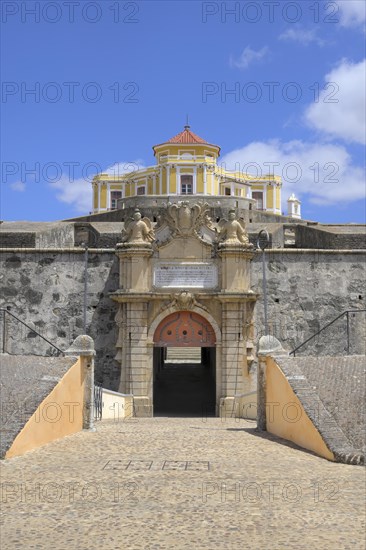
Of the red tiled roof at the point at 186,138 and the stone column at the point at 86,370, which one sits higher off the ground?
the red tiled roof at the point at 186,138

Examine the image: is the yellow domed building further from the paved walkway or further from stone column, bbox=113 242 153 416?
the paved walkway

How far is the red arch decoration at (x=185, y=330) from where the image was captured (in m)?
20.5

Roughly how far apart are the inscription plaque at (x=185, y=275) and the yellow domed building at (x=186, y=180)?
85.5 feet

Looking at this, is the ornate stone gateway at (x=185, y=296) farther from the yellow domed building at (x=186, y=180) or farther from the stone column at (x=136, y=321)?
the yellow domed building at (x=186, y=180)

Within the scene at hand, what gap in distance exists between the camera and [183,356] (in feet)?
115

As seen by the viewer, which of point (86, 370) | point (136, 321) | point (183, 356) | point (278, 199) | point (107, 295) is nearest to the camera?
point (86, 370)

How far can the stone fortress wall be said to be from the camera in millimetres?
20906

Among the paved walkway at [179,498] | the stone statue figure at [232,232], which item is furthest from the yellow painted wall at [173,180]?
the paved walkway at [179,498]

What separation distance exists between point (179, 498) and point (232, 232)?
1312 centimetres

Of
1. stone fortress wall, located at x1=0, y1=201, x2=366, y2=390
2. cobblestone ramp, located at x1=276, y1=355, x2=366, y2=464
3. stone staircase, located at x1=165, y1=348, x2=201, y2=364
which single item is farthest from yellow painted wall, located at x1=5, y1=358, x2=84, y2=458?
stone staircase, located at x1=165, y1=348, x2=201, y2=364

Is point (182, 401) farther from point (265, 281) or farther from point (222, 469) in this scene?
point (222, 469)

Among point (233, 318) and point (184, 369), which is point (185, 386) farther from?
point (233, 318)

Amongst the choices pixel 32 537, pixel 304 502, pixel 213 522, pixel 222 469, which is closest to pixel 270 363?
pixel 222 469

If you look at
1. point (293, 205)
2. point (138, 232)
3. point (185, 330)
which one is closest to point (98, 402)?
point (185, 330)
